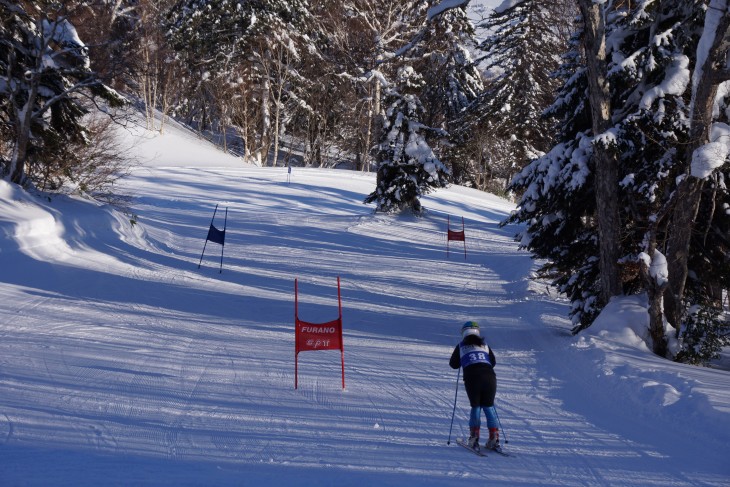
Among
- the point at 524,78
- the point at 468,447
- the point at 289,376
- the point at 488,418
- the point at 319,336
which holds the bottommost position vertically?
the point at 289,376

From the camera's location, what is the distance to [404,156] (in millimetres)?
31312

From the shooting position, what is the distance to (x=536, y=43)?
37.8 meters

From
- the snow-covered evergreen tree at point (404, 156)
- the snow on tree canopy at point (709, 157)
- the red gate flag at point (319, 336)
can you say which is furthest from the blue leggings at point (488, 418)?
the snow-covered evergreen tree at point (404, 156)

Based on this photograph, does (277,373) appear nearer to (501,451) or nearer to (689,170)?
(501,451)

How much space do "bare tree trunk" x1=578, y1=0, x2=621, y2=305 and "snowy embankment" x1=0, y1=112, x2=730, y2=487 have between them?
752mm

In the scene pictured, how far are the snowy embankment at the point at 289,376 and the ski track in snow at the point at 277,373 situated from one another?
0.04 metres

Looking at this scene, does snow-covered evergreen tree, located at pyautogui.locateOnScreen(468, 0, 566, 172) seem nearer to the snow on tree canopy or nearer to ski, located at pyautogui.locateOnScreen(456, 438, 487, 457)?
the snow on tree canopy

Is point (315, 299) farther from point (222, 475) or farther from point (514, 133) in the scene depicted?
point (514, 133)

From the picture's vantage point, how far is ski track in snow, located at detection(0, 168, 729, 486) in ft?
21.6

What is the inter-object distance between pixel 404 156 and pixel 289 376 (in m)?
22.3

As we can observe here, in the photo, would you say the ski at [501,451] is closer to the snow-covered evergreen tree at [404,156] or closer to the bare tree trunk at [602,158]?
the bare tree trunk at [602,158]

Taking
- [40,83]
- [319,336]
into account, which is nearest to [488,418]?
[319,336]

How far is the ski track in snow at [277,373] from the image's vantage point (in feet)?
21.6

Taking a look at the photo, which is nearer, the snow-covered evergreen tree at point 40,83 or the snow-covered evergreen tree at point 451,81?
the snow-covered evergreen tree at point 40,83
